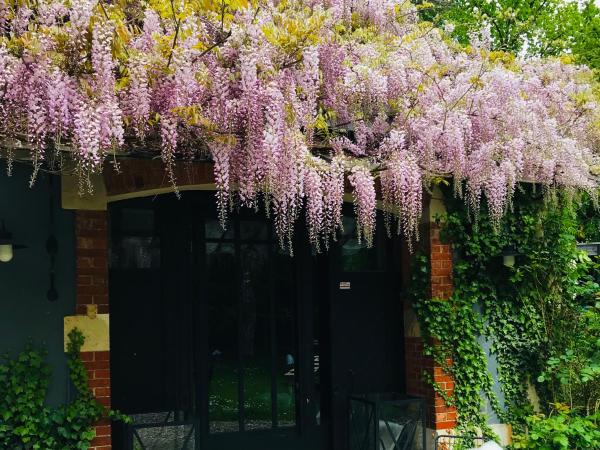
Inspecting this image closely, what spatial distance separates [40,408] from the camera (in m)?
4.19

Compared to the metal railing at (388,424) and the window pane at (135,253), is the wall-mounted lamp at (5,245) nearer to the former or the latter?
the window pane at (135,253)

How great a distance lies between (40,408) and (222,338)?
1.44m

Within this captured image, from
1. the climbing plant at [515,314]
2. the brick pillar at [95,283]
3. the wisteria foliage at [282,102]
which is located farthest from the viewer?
the climbing plant at [515,314]

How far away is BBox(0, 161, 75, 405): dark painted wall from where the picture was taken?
4.27m

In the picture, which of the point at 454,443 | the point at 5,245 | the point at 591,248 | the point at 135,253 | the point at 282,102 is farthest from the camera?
the point at 591,248

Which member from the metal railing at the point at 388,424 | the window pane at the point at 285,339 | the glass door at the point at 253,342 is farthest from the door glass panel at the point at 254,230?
the metal railing at the point at 388,424

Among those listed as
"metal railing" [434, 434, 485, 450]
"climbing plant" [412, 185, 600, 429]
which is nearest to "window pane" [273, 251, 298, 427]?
"climbing plant" [412, 185, 600, 429]

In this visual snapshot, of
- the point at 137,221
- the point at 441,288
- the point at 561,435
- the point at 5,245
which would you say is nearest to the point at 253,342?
the point at 137,221

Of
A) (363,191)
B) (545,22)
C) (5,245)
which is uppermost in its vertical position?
(545,22)

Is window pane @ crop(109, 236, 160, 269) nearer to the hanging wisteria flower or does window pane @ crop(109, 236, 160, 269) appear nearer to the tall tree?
the hanging wisteria flower

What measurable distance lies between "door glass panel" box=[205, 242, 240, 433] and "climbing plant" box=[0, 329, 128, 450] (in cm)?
91

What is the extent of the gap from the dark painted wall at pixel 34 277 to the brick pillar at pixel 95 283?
0.22ft

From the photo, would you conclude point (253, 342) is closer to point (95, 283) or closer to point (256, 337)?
point (256, 337)

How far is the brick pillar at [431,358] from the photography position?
5453 millimetres
